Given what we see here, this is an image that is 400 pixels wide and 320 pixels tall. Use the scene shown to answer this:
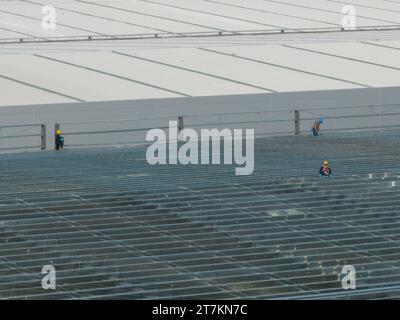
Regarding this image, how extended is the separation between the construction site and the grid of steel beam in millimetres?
42

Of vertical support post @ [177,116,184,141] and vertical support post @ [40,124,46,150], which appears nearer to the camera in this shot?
vertical support post @ [40,124,46,150]

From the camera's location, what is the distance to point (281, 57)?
38625 mm

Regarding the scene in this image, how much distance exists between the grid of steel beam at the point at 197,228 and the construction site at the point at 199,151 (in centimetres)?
4

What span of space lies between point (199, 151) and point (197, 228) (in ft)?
22.4

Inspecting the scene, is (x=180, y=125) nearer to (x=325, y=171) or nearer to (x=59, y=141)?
(x=59, y=141)

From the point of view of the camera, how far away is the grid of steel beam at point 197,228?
64.7 ft

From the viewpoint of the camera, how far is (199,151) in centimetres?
2927

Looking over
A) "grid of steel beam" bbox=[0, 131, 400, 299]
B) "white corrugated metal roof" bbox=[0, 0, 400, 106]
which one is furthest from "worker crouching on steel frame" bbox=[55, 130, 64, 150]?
"white corrugated metal roof" bbox=[0, 0, 400, 106]

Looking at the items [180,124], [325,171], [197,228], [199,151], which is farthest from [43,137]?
[197,228]

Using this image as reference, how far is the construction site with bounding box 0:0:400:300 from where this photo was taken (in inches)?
805

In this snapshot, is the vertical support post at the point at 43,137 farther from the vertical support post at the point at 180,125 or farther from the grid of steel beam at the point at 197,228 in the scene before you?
the vertical support post at the point at 180,125

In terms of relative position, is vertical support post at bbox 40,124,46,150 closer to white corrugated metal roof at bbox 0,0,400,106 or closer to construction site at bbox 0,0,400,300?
construction site at bbox 0,0,400,300
